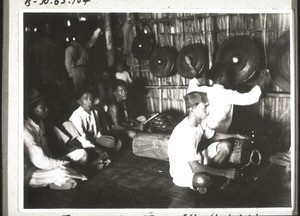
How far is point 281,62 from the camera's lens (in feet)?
5.57

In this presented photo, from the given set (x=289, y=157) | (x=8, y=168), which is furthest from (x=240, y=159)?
(x=8, y=168)

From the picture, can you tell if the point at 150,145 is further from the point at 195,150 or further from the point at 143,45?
the point at 143,45

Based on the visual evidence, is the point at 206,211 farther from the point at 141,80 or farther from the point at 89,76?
the point at 89,76

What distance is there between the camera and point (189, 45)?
172 cm

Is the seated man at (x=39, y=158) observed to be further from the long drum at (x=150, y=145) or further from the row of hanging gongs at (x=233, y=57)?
the row of hanging gongs at (x=233, y=57)

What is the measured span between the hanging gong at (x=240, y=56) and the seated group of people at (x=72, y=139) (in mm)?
515

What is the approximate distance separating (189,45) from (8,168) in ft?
3.53

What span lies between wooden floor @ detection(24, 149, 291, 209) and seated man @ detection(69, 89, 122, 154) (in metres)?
0.18

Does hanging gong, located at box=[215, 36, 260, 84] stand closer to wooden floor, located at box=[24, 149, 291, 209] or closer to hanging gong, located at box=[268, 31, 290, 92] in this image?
hanging gong, located at box=[268, 31, 290, 92]

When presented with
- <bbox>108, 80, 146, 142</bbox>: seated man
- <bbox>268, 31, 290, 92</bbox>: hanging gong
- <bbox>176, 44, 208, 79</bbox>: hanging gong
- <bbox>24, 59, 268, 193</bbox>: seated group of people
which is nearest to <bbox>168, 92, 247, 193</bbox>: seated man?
<bbox>24, 59, 268, 193</bbox>: seated group of people

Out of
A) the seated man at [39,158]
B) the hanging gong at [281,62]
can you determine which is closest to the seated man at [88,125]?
the seated man at [39,158]

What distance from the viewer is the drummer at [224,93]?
170 cm

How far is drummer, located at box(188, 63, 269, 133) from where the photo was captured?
66.9 inches

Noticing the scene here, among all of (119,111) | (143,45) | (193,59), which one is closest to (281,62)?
(193,59)
